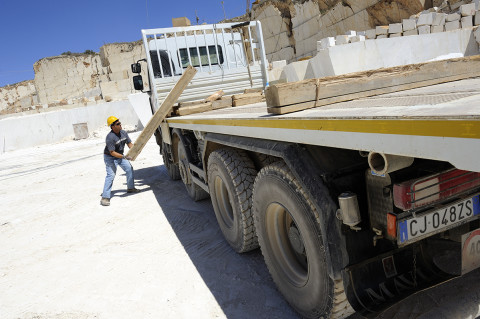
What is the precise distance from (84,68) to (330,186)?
47.8m

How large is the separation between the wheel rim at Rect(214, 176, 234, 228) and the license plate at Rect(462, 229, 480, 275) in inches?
86.7

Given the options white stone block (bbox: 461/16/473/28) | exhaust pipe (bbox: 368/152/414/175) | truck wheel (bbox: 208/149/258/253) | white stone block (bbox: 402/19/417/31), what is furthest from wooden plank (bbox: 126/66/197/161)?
white stone block (bbox: 461/16/473/28)

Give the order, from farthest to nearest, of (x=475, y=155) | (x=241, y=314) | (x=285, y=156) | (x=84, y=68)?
1. (x=84, y=68)
2. (x=241, y=314)
3. (x=285, y=156)
4. (x=475, y=155)

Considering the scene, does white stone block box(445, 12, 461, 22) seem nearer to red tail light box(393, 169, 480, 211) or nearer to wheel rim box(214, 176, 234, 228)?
wheel rim box(214, 176, 234, 228)

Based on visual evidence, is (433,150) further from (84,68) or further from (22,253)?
(84,68)

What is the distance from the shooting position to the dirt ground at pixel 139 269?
251cm

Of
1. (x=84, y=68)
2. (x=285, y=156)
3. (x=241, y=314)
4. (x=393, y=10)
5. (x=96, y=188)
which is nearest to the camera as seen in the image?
(x=285, y=156)

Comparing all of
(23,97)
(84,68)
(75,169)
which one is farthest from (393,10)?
(23,97)

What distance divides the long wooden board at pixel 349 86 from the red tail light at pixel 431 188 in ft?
2.68

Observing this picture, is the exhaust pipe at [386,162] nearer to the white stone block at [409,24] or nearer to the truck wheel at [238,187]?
the truck wheel at [238,187]

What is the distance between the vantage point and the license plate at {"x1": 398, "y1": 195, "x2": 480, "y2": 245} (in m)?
1.59

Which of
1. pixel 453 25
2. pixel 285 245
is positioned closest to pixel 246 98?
pixel 285 245

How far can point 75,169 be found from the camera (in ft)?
34.4

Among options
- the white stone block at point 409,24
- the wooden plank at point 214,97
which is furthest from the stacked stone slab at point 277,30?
the wooden plank at point 214,97
